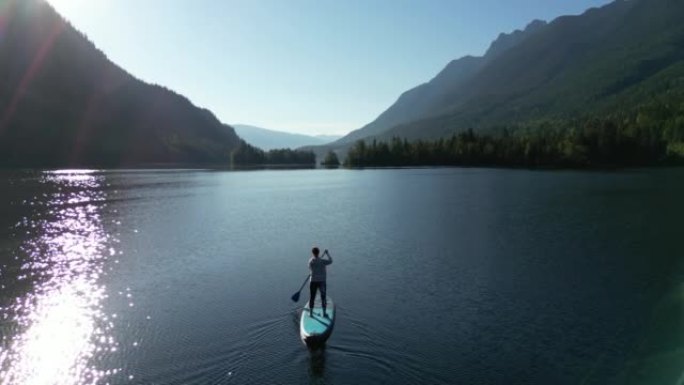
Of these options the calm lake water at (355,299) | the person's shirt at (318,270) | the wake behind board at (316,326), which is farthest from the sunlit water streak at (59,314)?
the person's shirt at (318,270)

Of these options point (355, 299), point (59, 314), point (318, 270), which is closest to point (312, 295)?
point (318, 270)

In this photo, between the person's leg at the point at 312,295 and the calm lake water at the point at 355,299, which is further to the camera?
the person's leg at the point at 312,295

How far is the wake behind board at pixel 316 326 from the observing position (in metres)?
25.6

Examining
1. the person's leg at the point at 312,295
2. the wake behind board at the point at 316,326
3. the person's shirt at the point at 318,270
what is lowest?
the wake behind board at the point at 316,326

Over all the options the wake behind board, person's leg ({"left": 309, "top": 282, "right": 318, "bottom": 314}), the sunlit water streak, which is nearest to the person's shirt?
person's leg ({"left": 309, "top": 282, "right": 318, "bottom": 314})

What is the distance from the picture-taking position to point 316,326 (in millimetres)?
26562

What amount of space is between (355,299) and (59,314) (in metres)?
21.0

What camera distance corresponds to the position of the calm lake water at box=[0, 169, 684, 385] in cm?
2366

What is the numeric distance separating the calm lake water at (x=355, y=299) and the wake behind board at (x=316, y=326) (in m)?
0.63

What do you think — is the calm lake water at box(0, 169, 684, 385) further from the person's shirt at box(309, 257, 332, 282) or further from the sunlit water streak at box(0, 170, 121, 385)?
the person's shirt at box(309, 257, 332, 282)

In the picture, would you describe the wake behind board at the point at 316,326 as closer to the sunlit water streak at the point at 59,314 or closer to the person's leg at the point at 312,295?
the person's leg at the point at 312,295

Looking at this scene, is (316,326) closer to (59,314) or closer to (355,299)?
(355,299)

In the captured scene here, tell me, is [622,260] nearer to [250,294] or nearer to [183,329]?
[250,294]

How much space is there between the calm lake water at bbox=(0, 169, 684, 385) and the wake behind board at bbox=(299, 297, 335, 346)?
2.07 feet
